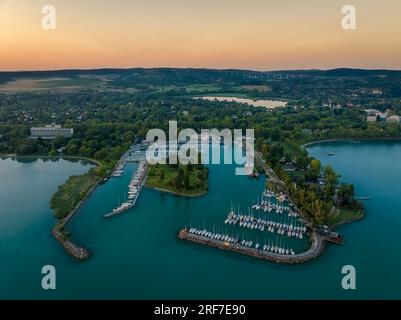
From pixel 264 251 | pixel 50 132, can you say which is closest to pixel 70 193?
pixel 264 251

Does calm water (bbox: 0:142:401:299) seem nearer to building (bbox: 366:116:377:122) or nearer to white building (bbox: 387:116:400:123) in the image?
white building (bbox: 387:116:400:123)

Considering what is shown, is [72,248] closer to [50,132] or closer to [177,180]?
[177,180]

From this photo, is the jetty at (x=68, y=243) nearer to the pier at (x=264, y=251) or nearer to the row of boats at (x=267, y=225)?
the pier at (x=264, y=251)

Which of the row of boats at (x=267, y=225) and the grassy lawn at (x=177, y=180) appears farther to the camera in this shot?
the grassy lawn at (x=177, y=180)

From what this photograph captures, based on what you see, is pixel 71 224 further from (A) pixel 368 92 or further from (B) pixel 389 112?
(A) pixel 368 92

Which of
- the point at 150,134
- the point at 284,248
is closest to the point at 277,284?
the point at 284,248

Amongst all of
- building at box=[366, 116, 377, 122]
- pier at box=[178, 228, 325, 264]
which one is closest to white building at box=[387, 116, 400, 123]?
building at box=[366, 116, 377, 122]

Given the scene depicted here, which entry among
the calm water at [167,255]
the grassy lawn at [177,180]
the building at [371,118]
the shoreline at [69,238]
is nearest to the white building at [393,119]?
the building at [371,118]
